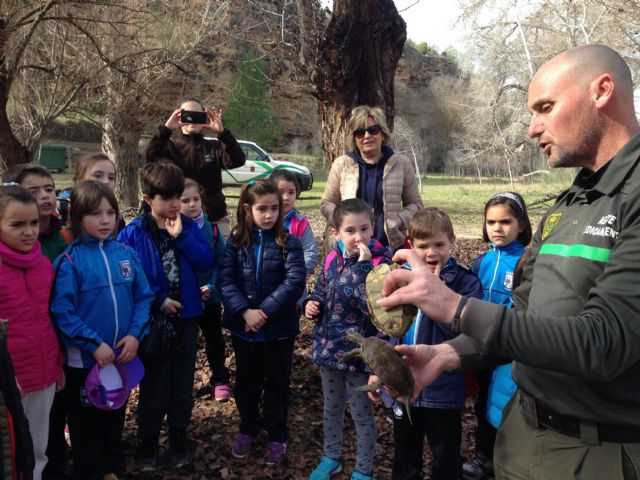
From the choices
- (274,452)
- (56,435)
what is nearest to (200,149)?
(56,435)

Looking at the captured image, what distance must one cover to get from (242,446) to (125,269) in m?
1.56

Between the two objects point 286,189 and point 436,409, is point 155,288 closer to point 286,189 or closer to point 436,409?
point 286,189

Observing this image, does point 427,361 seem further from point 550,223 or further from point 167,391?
point 167,391

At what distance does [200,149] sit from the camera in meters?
4.40

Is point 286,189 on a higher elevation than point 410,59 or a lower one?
lower

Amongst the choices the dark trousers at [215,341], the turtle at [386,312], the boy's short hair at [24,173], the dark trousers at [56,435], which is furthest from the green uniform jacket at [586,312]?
the boy's short hair at [24,173]

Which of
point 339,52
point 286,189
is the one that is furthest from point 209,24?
point 286,189

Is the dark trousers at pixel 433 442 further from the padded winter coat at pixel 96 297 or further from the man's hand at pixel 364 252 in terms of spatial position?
the padded winter coat at pixel 96 297

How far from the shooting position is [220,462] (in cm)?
346

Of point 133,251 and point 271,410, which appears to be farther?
point 271,410

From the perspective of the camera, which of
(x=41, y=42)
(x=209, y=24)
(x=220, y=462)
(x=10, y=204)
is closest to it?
(x=10, y=204)

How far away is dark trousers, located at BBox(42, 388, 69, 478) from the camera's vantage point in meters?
3.07

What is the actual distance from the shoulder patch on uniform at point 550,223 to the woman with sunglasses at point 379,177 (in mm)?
2340

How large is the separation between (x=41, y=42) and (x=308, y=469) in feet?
28.0
